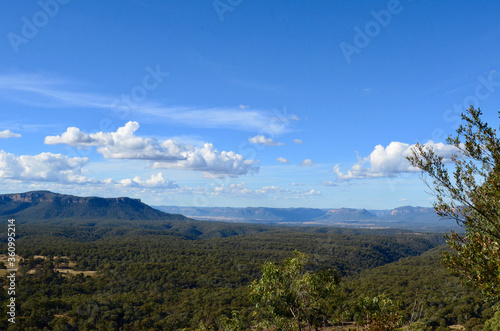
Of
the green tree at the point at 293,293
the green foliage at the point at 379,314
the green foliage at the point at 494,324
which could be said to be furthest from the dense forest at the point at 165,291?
the green foliage at the point at 494,324

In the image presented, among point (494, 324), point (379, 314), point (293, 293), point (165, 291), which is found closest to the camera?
point (379, 314)

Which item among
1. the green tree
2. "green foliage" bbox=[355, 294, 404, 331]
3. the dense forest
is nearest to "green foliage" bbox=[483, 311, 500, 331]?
the dense forest

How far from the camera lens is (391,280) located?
105688mm

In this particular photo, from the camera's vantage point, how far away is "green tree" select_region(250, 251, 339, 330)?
1475cm

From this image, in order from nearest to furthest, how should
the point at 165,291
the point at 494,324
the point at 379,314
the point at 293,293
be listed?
the point at 379,314
the point at 293,293
the point at 494,324
the point at 165,291

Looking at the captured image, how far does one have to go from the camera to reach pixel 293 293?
15.4m

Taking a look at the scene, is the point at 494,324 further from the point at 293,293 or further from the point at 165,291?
the point at 165,291

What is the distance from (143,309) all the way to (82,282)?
117 feet

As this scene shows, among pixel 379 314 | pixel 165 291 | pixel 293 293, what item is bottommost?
pixel 165 291

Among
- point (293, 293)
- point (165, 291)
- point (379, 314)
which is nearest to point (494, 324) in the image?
point (379, 314)

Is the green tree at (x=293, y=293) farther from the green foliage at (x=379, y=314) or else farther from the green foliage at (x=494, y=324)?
the green foliage at (x=494, y=324)

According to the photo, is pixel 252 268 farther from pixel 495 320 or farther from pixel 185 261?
pixel 495 320

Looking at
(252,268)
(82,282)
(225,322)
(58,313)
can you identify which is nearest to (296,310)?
(225,322)

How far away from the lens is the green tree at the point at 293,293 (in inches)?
581
